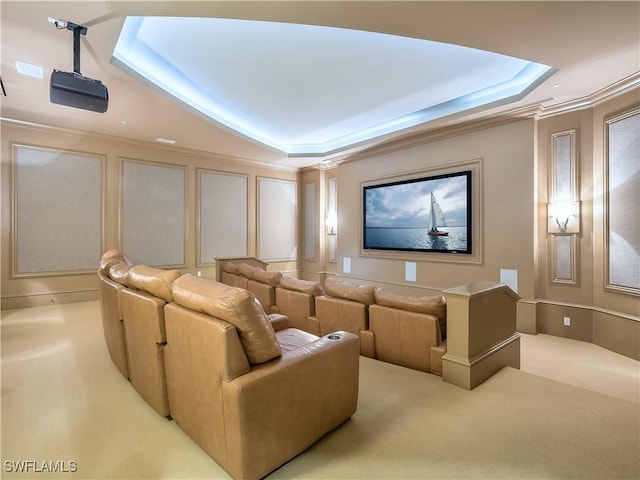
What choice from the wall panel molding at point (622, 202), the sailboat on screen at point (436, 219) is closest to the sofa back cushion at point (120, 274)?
the sailboat on screen at point (436, 219)

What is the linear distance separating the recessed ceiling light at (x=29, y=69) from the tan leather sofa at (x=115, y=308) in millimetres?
2194

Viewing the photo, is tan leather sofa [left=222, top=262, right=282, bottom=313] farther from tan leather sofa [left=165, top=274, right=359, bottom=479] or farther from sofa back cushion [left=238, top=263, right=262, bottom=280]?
tan leather sofa [left=165, top=274, right=359, bottom=479]

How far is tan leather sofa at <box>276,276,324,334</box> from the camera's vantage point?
11.3 feet

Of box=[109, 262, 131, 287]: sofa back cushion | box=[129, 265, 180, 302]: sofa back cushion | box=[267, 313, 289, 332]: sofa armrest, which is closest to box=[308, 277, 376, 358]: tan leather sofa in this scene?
box=[267, 313, 289, 332]: sofa armrest

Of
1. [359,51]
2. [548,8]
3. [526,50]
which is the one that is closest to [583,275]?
[526,50]

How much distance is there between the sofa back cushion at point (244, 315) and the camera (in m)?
1.55

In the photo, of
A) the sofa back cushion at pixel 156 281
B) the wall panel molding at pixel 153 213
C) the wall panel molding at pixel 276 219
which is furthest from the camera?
the wall panel molding at pixel 276 219

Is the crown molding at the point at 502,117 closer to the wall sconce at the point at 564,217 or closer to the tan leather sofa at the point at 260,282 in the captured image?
the wall sconce at the point at 564,217

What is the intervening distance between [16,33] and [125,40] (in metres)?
0.84

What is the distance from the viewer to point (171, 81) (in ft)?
13.6

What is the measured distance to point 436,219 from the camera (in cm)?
541

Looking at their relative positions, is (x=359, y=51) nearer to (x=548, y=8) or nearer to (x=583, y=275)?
(x=548, y=8)

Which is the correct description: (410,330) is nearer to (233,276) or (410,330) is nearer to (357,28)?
(357,28)

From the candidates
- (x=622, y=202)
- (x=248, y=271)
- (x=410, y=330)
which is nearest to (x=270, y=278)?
(x=248, y=271)
